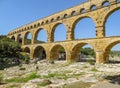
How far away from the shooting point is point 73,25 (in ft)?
130

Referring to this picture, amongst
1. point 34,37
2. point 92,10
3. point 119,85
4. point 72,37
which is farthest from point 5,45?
point 119,85

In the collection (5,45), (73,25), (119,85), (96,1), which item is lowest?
(119,85)

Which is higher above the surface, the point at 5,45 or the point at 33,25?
the point at 33,25

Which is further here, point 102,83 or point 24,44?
point 24,44

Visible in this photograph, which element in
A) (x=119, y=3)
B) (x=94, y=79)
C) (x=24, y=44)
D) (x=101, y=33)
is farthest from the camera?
(x=24, y=44)

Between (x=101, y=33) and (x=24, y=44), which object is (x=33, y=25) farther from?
(x=101, y=33)

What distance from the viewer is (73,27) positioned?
39844 mm

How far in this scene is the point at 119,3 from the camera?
103 feet

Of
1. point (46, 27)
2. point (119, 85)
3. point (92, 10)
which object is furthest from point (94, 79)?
point (46, 27)

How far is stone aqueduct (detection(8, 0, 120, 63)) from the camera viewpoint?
32719 millimetres

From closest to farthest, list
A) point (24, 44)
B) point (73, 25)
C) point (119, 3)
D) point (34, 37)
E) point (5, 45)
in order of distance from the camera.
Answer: point (119, 3) < point (73, 25) < point (5, 45) < point (34, 37) < point (24, 44)

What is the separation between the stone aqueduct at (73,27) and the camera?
3272 centimetres

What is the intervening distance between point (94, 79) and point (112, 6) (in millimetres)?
17283

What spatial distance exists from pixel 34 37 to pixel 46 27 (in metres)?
6.02
